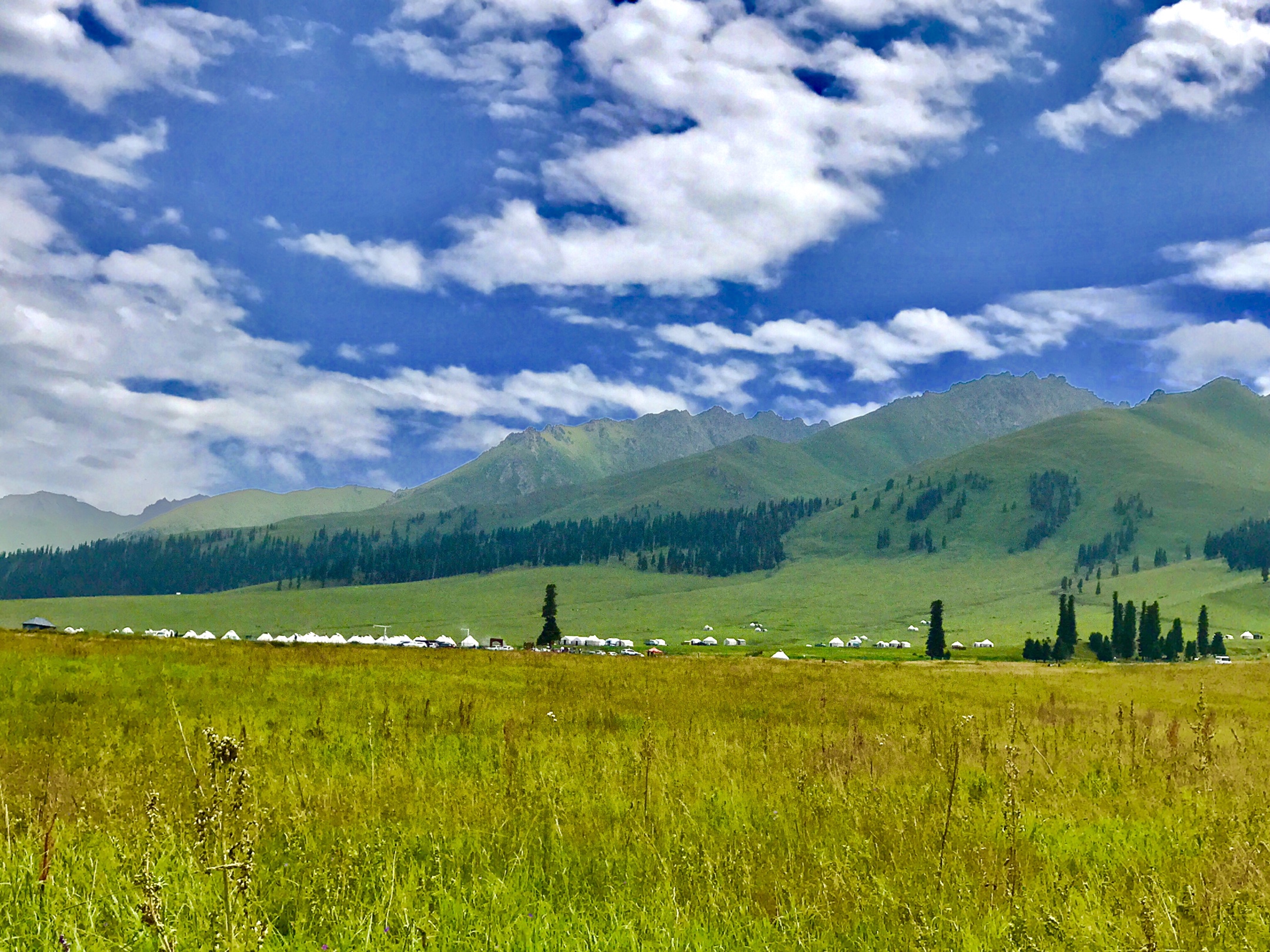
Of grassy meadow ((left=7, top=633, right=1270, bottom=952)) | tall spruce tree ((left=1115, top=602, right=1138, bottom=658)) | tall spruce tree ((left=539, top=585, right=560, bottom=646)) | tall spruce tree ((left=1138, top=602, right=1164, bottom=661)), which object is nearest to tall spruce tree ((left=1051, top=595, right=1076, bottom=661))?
tall spruce tree ((left=1115, top=602, right=1138, bottom=658))

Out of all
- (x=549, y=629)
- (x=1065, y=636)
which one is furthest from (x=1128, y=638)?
(x=549, y=629)

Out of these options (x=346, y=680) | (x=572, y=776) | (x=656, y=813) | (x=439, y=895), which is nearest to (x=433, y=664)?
(x=346, y=680)

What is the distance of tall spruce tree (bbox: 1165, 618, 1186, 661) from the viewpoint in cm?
13912

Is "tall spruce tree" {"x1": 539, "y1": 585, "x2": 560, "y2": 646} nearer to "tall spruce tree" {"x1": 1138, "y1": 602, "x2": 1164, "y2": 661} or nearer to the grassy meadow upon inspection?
the grassy meadow

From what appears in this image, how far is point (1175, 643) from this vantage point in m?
141

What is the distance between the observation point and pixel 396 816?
7.06m

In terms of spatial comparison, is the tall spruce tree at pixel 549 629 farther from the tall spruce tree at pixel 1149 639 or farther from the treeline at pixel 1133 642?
the tall spruce tree at pixel 1149 639

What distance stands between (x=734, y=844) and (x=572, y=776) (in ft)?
8.85

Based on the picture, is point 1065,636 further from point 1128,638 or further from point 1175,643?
point 1175,643

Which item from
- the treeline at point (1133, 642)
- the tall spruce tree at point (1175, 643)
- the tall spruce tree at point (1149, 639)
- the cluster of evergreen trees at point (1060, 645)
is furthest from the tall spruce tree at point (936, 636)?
the tall spruce tree at point (1175, 643)

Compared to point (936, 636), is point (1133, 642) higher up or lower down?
lower down

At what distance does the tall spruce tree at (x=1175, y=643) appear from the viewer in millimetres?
139125

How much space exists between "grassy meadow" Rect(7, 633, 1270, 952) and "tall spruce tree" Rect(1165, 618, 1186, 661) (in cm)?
15221

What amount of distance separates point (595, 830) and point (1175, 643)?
16753cm
